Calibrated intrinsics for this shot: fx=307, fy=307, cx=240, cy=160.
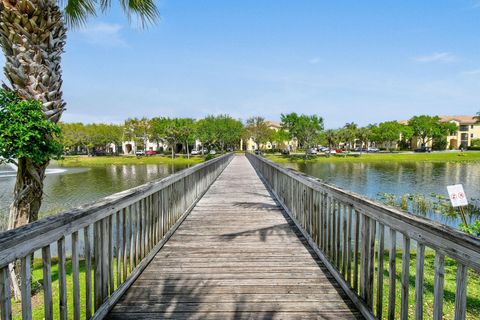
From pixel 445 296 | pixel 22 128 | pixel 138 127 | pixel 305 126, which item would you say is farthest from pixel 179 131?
pixel 445 296

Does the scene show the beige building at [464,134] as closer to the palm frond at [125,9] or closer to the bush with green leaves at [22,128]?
the palm frond at [125,9]

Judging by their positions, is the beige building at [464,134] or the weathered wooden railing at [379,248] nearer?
the weathered wooden railing at [379,248]

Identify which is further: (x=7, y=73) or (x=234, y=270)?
(x=7, y=73)

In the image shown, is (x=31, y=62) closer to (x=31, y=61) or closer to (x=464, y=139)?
(x=31, y=61)

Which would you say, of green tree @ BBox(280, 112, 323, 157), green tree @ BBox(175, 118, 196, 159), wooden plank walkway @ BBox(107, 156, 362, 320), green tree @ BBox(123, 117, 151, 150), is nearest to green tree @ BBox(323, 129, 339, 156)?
green tree @ BBox(280, 112, 323, 157)

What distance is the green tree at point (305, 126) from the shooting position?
63.4m

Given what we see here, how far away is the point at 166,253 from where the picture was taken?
4.30 metres

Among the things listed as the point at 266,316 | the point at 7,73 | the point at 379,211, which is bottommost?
the point at 266,316

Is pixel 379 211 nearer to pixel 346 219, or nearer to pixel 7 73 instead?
pixel 346 219

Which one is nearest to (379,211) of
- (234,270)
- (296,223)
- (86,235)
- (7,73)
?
(234,270)

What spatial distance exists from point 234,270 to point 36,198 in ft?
12.2

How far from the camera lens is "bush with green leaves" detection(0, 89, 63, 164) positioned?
4457 mm

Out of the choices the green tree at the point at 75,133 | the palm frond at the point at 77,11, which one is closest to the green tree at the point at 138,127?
the green tree at the point at 75,133

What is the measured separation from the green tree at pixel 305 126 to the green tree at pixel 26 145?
5903cm
